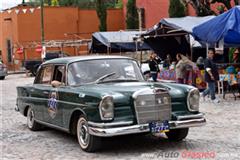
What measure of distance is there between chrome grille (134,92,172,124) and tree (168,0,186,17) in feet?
88.7

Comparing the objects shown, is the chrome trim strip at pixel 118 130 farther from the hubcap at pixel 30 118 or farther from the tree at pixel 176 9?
the tree at pixel 176 9

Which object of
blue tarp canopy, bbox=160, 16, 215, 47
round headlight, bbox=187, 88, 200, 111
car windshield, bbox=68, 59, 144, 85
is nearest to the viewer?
round headlight, bbox=187, 88, 200, 111

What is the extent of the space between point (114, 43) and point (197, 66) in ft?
32.4

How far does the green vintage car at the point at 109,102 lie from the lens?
25.3 feet

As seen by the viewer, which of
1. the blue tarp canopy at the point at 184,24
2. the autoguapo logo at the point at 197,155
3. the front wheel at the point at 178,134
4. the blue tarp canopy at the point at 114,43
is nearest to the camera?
the autoguapo logo at the point at 197,155

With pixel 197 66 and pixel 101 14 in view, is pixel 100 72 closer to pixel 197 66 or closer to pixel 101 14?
pixel 197 66

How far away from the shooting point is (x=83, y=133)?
833 centimetres

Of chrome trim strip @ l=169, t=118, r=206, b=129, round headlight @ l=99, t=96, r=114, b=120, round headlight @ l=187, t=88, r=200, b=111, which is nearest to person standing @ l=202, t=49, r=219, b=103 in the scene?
round headlight @ l=187, t=88, r=200, b=111

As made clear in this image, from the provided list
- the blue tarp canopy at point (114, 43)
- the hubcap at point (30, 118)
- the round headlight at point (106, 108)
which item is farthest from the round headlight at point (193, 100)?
the blue tarp canopy at point (114, 43)

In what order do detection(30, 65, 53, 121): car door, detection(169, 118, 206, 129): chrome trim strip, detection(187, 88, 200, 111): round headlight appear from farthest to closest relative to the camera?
1. detection(30, 65, 53, 121): car door
2. detection(187, 88, 200, 111): round headlight
3. detection(169, 118, 206, 129): chrome trim strip

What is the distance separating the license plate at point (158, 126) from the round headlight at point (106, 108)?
70 cm

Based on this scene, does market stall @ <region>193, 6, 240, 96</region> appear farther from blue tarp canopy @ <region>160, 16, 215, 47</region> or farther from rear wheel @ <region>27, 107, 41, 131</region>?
rear wheel @ <region>27, 107, 41, 131</region>

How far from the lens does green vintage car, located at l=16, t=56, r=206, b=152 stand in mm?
7707

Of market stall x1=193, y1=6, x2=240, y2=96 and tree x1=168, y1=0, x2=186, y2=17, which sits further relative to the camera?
tree x1=168, y1=0, x2=186, y2=17
